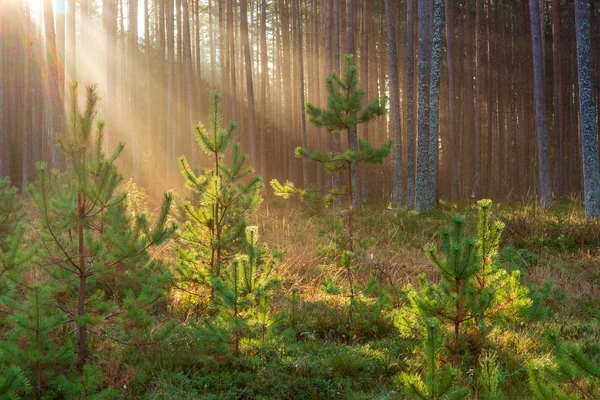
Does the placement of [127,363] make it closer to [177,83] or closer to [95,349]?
[95,349]

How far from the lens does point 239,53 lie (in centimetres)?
3172

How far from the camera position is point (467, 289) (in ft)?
13.0

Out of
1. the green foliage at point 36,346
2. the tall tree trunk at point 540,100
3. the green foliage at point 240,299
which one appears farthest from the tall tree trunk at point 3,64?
the tall tree trunk at point 540,100

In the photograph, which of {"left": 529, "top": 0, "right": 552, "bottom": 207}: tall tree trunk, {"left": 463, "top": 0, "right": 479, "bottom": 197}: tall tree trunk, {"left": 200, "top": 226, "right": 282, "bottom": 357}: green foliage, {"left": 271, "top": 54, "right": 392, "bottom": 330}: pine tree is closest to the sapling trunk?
{"left": 200, "top": 226, "right": 282, "bottom": 357}: green foliage

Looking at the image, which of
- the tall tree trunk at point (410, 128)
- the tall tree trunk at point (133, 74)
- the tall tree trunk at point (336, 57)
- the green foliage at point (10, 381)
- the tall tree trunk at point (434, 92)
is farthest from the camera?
the tall tree trunk at point (133, 74)

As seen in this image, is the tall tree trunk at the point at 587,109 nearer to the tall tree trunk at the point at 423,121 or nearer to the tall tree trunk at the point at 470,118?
the tall tree trunk at the point at 423,121

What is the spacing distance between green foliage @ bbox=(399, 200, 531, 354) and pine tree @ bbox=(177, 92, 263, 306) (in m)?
2.02

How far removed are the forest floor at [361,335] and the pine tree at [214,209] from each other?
2.91 ft

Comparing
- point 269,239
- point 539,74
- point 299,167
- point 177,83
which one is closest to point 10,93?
point 177,83

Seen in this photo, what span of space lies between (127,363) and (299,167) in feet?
82.8

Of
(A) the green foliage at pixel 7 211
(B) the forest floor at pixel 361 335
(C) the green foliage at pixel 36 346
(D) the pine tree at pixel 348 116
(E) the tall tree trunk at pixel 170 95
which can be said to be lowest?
(B) the forest floor at pixel 361 335

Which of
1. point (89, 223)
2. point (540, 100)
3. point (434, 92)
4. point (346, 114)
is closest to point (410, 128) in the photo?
point (434, 92)

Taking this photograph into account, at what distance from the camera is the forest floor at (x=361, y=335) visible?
3.92 m

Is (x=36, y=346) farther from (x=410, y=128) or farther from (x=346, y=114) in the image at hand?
(x=410, y=128)
